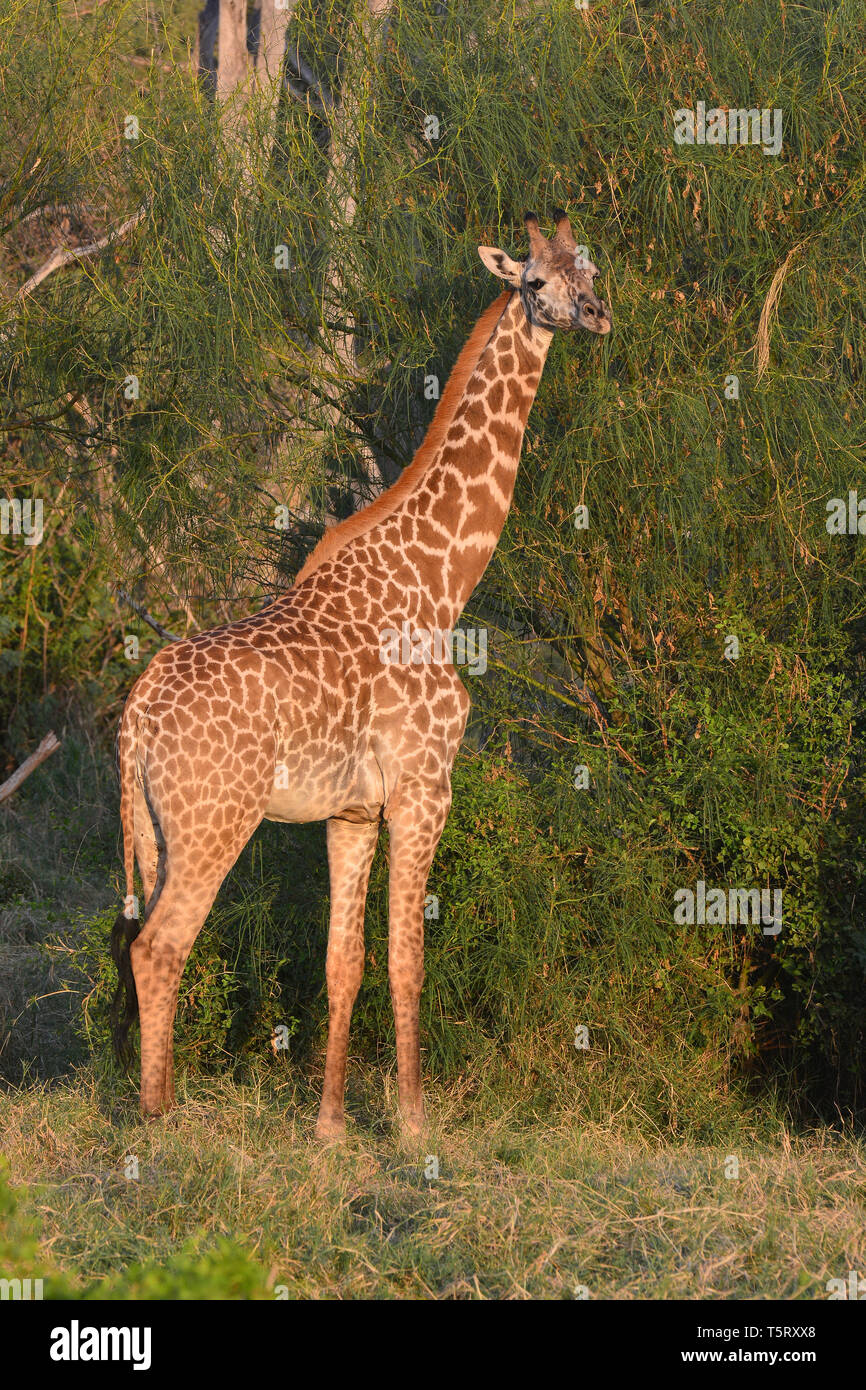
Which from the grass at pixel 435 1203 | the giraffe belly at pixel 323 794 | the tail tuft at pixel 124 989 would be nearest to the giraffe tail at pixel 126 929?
the tail tuft at pixel 124 989

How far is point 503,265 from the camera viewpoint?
6.14 metres

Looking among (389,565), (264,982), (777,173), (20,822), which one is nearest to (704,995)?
(264,982)

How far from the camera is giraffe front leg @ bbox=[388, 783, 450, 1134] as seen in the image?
19.6 feet

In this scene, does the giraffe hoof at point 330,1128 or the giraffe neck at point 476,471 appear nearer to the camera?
the giraffe hoof at point 330,1128

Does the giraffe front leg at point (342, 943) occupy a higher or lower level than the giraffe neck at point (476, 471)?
lower

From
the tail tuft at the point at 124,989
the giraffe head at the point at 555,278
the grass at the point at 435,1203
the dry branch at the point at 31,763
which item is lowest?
the grass at the point at 435,1203

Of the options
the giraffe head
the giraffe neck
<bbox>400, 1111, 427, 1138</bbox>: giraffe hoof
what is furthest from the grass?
the giraffe head

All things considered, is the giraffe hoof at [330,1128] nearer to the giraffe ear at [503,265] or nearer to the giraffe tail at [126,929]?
the giraffe tail at [126,929]

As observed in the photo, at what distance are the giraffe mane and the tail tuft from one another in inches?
62.1

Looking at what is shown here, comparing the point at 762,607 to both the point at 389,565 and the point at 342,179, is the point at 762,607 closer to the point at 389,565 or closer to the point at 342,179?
the point at 389,565

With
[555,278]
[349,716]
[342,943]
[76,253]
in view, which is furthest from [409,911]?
[76,253]

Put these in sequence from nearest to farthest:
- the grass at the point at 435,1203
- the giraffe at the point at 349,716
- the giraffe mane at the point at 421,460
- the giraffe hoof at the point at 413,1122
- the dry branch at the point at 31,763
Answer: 1. the grass at the point at 435,1203
2. the giraffe at the point at 349,716
3. the giraffe hoof at the point at 413,1122
4. the giraffe mane at the point at 421,460
5. the dry branch at the point at 31,763

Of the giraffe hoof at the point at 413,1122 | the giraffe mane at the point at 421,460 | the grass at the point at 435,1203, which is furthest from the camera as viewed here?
the giraffe mane at the point at 421,460

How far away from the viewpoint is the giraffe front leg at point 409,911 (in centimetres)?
597
